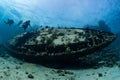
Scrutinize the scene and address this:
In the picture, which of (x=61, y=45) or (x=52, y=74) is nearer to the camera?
(x=52, y=74)

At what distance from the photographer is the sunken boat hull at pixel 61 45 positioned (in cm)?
1159

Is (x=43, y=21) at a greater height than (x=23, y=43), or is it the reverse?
(x=43, y=21)

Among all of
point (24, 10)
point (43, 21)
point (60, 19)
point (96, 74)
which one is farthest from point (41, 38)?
point (60, 19)

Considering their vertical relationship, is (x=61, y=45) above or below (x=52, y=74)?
above

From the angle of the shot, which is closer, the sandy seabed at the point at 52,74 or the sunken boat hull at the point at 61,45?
the sandy seabed at the point at 52,74

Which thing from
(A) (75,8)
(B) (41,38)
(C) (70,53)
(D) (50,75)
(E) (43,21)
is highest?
(A) (75,8)

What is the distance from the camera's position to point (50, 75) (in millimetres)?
10180

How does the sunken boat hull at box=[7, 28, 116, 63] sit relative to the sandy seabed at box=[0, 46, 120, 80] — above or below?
above

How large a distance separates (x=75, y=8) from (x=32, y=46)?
148 ft

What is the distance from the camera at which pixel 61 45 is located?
11891mm

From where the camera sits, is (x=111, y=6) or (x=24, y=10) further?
(x=24, y=10)

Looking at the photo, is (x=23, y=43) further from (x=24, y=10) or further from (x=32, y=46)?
(x=24, y=10)

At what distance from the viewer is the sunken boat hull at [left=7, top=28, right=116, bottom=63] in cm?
1159

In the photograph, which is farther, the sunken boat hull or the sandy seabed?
the sunken boat hull
